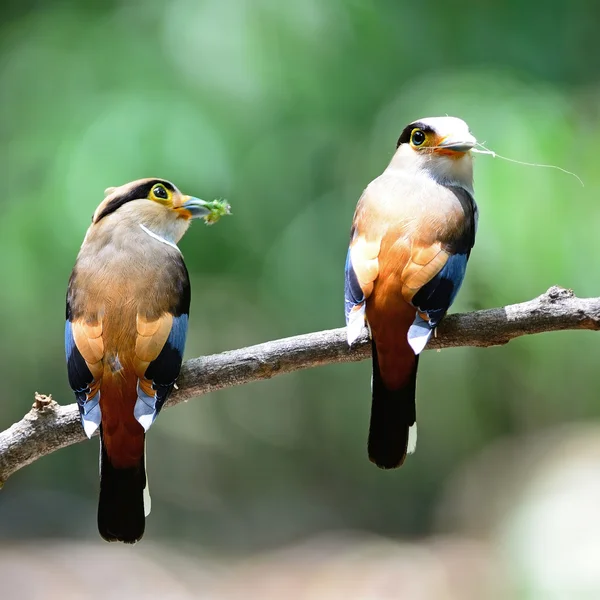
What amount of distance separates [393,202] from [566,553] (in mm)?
2166

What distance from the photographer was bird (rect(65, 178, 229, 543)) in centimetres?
169

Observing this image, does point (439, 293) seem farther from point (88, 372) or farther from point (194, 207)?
point (88, 372)

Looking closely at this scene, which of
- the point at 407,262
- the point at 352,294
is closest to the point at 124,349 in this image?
the point at 352,294

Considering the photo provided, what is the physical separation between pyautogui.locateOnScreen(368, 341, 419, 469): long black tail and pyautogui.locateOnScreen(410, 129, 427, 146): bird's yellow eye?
1.45 ft

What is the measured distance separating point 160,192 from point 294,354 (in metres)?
0.46

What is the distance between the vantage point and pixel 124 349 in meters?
1.71

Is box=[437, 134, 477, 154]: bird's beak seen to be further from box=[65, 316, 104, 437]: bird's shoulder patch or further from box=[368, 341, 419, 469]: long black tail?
box=[65, 316, 104, 437]: bird's shoulder patch

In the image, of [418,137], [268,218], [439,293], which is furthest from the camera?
[268,218]

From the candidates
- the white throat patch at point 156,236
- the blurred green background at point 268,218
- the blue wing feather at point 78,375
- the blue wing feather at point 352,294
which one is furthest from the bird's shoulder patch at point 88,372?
the blurred green background at point 268,218

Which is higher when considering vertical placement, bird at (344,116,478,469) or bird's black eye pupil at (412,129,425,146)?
bird's black eye pupil at (412,129,425,146)

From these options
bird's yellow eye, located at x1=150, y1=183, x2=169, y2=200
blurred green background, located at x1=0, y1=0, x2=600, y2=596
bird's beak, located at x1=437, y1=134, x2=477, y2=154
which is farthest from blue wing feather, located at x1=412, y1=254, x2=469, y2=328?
blurred green background, located at x1=0, y1=0, x2=600, y2=596

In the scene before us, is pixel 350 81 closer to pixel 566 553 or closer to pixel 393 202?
pixel 566 553

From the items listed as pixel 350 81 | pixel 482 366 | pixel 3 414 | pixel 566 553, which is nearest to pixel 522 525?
pixel 566 553

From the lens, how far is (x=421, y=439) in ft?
16.3
